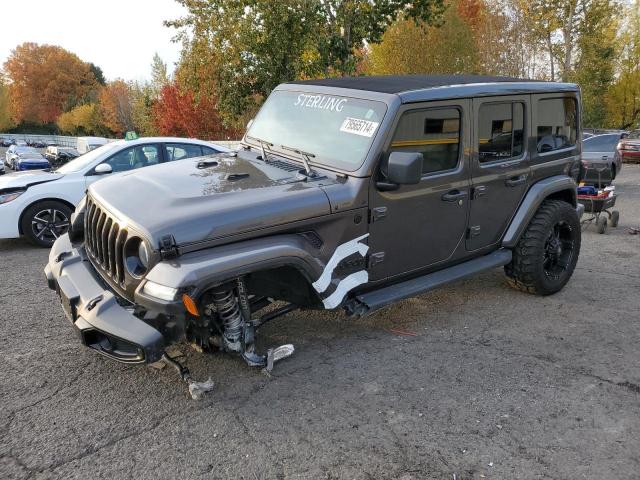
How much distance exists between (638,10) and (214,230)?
1533 inches

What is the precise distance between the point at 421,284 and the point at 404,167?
1093 millimetres

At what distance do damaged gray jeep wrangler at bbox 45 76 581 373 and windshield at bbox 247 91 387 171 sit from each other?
0.01 metres

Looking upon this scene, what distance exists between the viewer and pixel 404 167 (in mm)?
3299

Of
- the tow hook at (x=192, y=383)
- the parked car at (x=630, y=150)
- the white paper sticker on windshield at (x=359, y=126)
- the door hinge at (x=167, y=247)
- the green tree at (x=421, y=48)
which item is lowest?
the parked car at (x=630, y=150)

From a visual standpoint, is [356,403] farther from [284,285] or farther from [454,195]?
[454,195]

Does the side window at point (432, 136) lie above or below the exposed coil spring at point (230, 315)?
above

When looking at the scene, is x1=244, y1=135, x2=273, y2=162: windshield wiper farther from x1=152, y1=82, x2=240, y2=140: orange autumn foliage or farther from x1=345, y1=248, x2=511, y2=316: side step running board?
x1=152, y1=82, x2=240, y2=140: orange autumn foliage

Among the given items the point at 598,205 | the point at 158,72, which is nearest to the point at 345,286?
the point at 598,205

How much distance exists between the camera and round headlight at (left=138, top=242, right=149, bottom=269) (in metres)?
2.90

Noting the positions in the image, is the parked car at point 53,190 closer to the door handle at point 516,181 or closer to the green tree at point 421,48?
the door handle at point 516,181

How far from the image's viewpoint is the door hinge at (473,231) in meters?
4.30

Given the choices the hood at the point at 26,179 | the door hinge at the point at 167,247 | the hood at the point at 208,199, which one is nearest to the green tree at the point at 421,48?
the hood at the point at 26,179

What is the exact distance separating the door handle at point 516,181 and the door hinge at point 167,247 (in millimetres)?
2999

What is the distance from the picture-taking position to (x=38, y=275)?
5.65 meters
